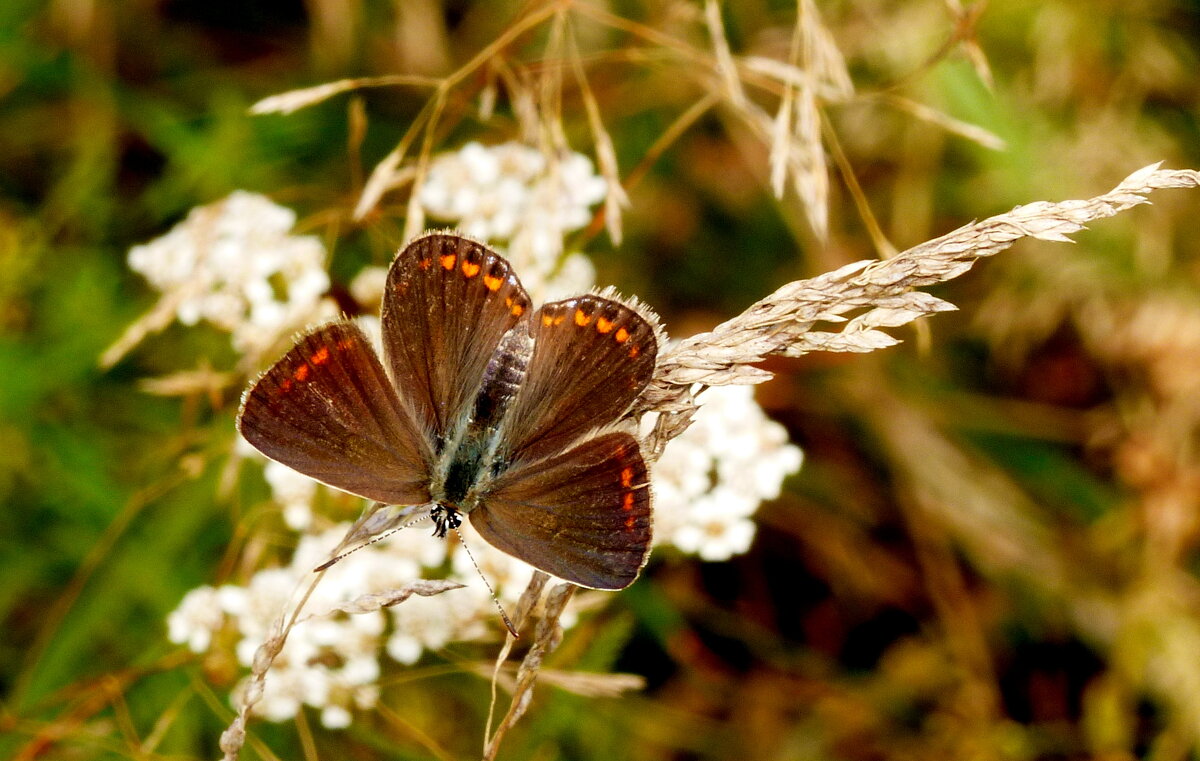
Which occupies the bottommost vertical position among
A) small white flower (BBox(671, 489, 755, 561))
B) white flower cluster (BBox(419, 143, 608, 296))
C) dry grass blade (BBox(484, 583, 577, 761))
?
small white flower (BBox(671, 489, 755, 561))

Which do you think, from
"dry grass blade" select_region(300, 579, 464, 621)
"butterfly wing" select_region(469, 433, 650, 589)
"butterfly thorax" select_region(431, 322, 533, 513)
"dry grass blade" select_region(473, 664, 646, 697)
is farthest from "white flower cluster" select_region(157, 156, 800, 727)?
"dry grass blade" select_region(300, 579, 464, 621)

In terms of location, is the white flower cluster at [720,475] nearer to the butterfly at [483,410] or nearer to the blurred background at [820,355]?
the butterfly at [483,410]

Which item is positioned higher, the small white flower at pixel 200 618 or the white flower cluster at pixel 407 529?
the white flower cluster at pixel 407 529

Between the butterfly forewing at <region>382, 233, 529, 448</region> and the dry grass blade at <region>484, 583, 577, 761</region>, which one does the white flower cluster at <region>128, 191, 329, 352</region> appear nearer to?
the butterfly forewing at <region>382, 233, 529, 448</region>

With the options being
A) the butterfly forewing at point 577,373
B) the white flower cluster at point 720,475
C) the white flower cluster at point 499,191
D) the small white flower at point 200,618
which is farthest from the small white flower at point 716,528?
the small white flower at point 200,618

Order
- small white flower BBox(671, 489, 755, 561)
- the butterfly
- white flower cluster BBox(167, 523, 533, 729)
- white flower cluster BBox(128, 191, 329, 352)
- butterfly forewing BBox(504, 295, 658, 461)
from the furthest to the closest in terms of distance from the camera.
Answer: white flower cluster BBox(128, 191, 329, 352) → small white flower BBox(671, 489, 755, 561) → white flower cluster BBox(167, 523, 533, 729) → butterfly forewing BBox(504, 295, 658, 461) → the butterfly

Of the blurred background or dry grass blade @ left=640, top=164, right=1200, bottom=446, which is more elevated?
dry grass blade @ left=640, top=164, right=1200, bottom=446

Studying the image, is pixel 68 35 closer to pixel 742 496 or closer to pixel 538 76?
pixel 538 76
